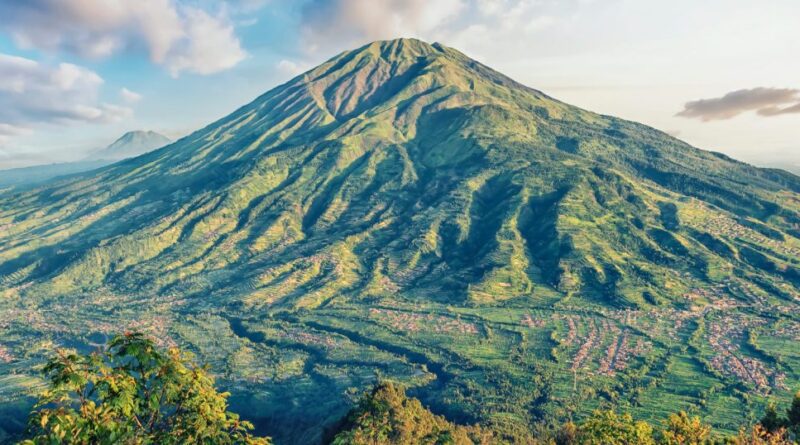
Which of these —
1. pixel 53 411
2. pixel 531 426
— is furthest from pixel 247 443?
pixel 531 426

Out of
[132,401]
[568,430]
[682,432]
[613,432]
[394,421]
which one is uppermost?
[132,401]

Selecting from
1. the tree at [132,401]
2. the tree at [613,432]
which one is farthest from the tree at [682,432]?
the tree at [132,401]

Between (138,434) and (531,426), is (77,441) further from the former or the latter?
(531,426)

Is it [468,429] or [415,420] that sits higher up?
[415,420]

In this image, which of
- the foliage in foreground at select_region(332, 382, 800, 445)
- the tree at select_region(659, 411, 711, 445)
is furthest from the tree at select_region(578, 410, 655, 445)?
the tree at select_region(659, 411, 711, 445)

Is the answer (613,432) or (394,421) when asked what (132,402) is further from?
(394,421)

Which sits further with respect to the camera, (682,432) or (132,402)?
(682,432)

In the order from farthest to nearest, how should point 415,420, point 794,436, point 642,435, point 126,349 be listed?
1. point 415,420
2. point 794,436
3. point 642,435
4. point 126,349

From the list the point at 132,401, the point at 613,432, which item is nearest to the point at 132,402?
the point at 132,401

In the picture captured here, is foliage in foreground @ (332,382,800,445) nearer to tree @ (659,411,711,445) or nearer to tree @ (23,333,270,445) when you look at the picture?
tree @ (659,411,711,445)
